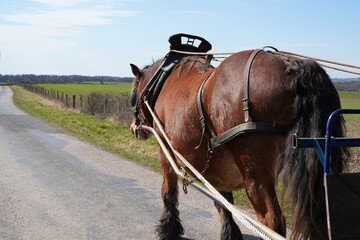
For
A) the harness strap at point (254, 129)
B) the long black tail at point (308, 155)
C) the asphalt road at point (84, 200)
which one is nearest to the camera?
the long black tail at point (308, 155)

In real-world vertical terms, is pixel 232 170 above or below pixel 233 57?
below

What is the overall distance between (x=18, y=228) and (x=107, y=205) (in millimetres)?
1218

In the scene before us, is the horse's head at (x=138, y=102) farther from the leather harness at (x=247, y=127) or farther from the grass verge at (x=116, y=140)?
the leather harness at (x=247, y=127)

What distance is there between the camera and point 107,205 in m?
5.11

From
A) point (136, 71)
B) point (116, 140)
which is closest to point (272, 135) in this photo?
point (136, 71)

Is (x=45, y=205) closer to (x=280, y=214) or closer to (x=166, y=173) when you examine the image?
(x=166, y=173)

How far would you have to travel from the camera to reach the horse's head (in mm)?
4663

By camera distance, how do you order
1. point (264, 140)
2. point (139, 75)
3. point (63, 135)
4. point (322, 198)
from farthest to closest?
point (63, 135) → point (139, 75) → point (264, 140) → point (322, 198)

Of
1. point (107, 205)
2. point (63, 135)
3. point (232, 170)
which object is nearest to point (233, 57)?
point (232, 170)

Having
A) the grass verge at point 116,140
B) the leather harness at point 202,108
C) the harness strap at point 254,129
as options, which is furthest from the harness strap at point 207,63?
the grass verge at point 116,140

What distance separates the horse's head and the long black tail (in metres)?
2.59

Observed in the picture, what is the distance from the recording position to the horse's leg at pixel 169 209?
4.07 metres

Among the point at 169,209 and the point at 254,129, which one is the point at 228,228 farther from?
the point at 254,129

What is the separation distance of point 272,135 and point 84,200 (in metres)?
3.79
